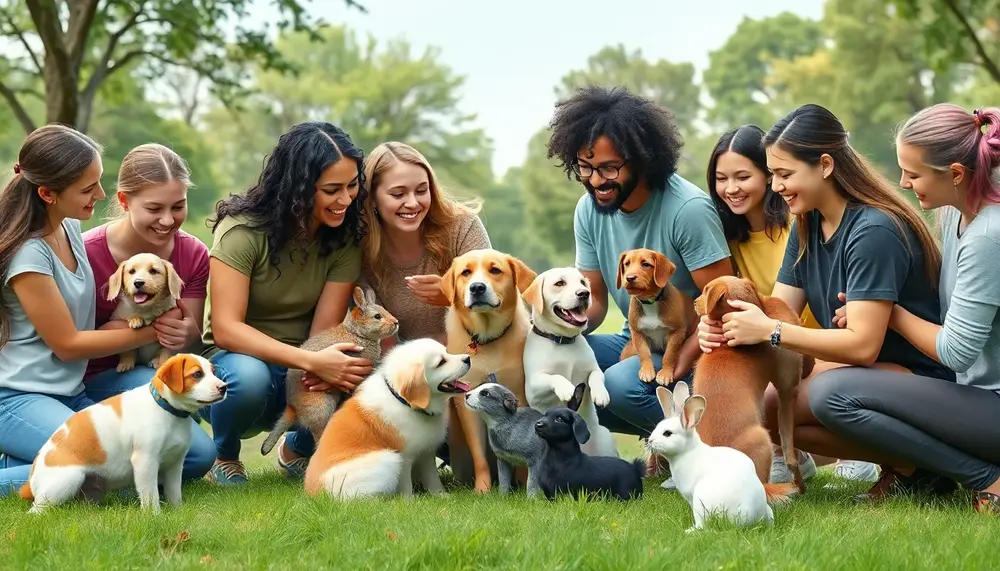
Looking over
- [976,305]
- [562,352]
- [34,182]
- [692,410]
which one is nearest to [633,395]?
[562,352]

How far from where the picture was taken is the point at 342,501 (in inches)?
183

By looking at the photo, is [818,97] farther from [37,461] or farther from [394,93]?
[37,461]

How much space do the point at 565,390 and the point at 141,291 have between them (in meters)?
2.42

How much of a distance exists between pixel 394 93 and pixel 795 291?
44308mm

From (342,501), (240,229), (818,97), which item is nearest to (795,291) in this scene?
(342,501)

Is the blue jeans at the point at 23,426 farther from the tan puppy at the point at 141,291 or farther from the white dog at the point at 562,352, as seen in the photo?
the white dog at the point at 562,352

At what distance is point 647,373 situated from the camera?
5535mm

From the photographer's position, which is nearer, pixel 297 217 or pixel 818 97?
pixel 297 217

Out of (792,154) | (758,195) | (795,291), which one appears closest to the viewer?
(792,154)

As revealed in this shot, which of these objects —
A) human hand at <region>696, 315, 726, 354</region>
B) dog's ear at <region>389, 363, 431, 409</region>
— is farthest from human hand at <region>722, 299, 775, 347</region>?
dog's ear at <region>389, 363, 431, 409</region>

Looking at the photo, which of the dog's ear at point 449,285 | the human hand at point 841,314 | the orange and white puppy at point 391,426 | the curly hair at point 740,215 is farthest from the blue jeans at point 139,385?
the human hand at point 841,314

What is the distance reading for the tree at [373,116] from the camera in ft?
155

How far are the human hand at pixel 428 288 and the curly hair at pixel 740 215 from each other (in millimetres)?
1719

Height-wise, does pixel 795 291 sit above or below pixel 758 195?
below
